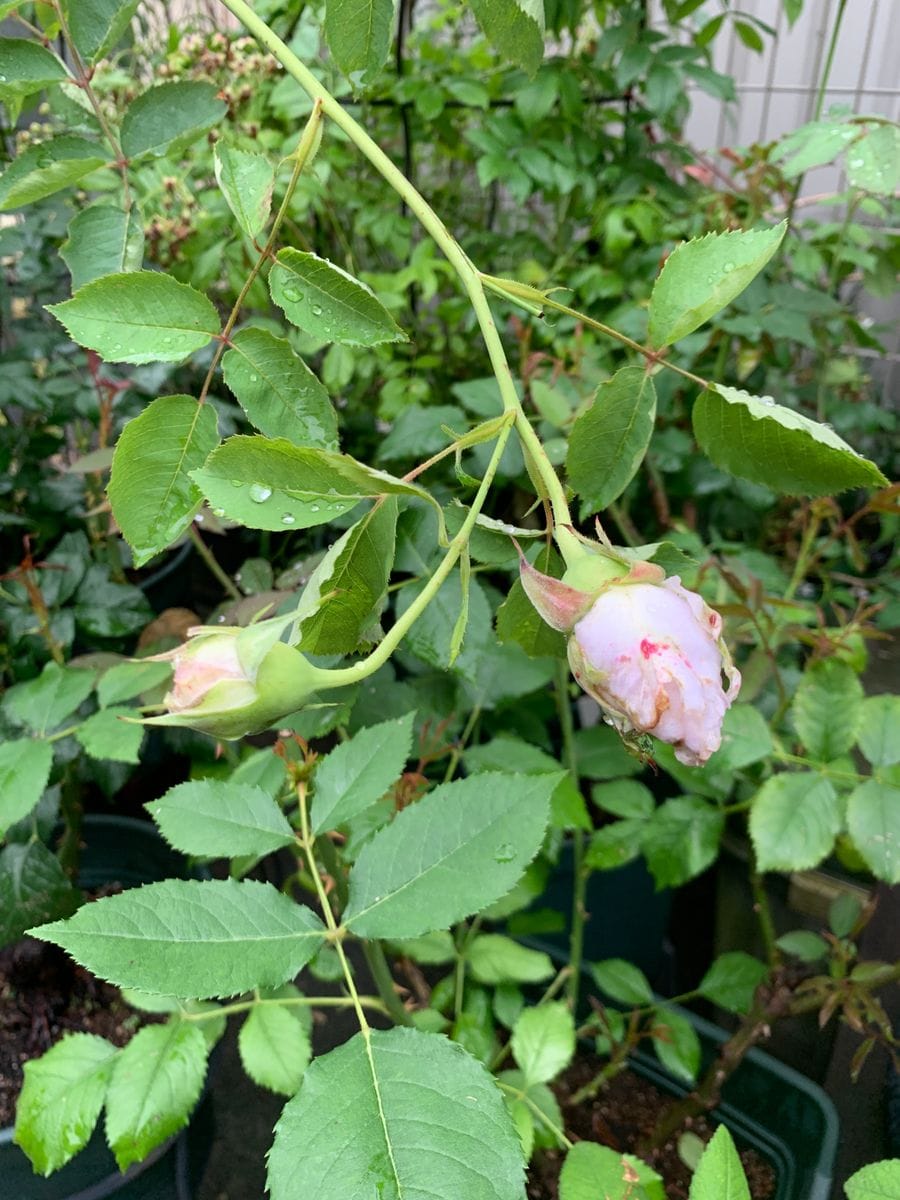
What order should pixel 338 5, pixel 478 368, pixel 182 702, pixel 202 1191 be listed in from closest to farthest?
pixel 182 702, pixel 338 5, pixel 202 1191, pixel 478 368

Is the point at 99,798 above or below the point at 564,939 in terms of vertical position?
above

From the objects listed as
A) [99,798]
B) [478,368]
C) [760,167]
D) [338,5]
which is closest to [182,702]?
[338,5]

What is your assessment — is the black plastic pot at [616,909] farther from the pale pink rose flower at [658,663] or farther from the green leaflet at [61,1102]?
the pale pink rose flower at [658,663]

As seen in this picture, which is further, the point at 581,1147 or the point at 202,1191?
the point at 202,1191

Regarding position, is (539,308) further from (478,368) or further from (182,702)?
(478,368)

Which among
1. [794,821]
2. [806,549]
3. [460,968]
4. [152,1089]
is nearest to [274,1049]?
[152,1089]

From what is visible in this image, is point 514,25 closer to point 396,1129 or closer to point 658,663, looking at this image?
point 658,663
